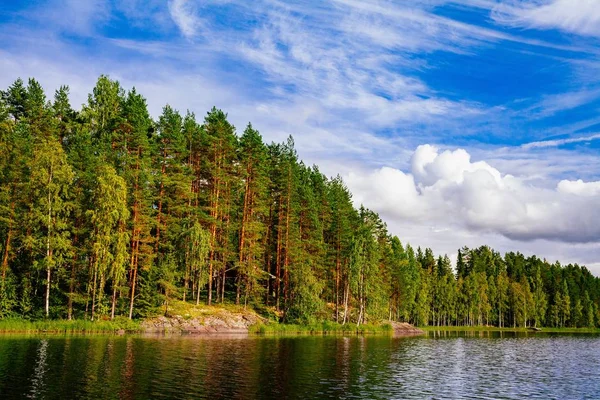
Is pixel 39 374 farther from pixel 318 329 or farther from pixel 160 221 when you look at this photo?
pixel 318 329

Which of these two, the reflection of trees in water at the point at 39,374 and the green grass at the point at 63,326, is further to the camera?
the green grass at the point at 63,326

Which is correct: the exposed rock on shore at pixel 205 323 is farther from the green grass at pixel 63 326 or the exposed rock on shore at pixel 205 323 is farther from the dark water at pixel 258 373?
the dark water at pixel 258 373

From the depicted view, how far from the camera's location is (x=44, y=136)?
241 ft

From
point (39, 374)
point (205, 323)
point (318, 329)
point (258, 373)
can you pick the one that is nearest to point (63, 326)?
point (205, 323)

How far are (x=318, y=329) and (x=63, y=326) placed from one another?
3943cm

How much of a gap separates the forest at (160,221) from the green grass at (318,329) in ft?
6.13

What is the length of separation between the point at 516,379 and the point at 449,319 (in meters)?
139

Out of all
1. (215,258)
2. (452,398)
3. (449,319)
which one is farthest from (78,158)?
(449,319)

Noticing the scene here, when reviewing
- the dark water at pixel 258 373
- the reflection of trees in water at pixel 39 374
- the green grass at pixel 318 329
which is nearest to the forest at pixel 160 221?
the green grass at pixel 318 329

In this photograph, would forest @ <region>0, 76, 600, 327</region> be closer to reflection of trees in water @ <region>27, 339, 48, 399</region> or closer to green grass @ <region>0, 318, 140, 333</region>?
green grass @ <region>0, 318, 140, 333</region>

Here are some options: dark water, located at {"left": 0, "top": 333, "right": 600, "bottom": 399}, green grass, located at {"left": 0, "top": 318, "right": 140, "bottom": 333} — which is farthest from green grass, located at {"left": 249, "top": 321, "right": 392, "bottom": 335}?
dark water, located at {"left": 0, "top": 333, "right": 600, "bottom": 399}

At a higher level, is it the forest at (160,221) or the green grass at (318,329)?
the forest at (160,221)

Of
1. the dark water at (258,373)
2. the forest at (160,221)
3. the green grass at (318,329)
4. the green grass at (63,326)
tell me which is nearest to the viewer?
the dark water at (258,373)

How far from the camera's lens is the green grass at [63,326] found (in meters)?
56.6
